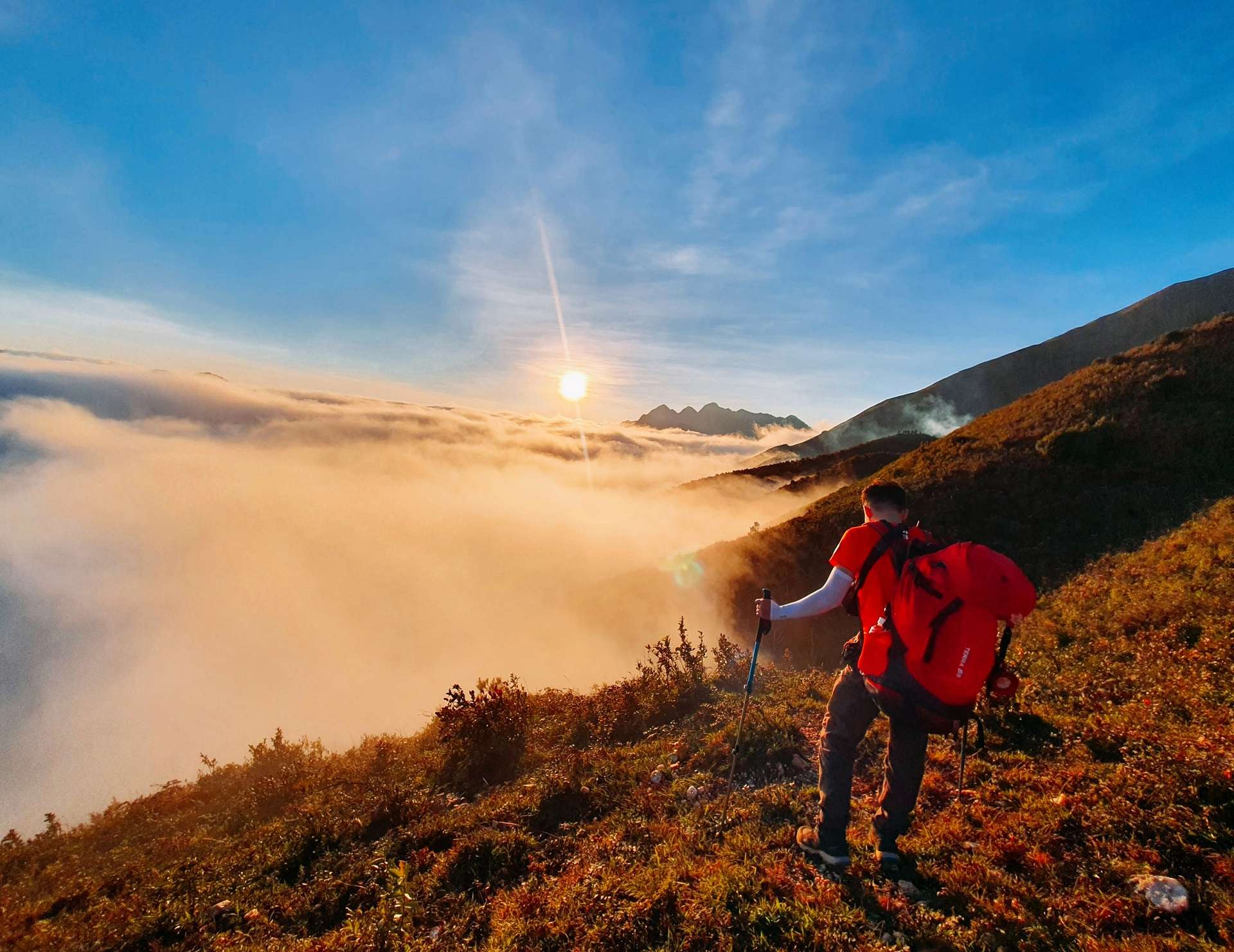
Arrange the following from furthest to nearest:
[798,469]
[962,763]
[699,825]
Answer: [798,469], [699,825], [962,763]

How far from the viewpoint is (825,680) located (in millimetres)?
9789

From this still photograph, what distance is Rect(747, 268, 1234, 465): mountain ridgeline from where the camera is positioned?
273ft

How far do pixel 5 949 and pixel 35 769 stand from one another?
93.3m

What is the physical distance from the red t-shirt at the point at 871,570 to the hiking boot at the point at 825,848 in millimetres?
1825

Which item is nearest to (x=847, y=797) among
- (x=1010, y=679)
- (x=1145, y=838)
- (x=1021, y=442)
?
(x=1010, y=679)

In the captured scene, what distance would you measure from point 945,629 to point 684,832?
3334mm

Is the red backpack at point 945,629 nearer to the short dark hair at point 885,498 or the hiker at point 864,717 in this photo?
the hiker at point 864,717

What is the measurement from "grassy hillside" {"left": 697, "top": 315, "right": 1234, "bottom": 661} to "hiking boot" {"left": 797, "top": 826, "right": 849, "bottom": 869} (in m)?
13.1

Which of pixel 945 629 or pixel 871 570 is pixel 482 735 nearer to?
pixel 871 570

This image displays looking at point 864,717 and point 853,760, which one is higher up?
point 864,717

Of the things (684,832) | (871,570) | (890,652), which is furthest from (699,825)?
(871,570)

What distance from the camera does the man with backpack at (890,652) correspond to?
3539 mm

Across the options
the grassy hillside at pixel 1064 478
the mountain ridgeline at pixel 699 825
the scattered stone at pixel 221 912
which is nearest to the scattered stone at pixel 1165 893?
the mountain ridgeline at pixel 699 825

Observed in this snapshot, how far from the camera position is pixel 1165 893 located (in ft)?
10.6
